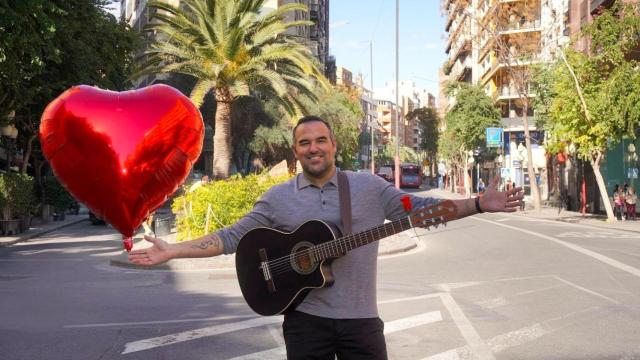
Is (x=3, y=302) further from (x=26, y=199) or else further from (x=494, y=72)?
(x=494, y=72)

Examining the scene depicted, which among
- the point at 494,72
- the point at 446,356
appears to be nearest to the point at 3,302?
the point at 446,356

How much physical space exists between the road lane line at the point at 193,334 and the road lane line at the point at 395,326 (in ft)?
3.43

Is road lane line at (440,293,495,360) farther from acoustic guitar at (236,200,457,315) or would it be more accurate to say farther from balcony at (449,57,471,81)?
balcony at (449,57,471,81)

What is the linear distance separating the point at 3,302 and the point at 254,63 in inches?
489

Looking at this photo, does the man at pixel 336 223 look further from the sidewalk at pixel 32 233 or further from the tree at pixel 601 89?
the tree at pixel 601 89

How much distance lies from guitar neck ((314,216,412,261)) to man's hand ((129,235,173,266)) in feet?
2.32

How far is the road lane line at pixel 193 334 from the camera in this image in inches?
272

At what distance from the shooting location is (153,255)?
3.31m

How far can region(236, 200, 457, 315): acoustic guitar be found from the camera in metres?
3.33

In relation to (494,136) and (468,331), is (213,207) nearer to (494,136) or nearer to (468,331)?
(468,331)

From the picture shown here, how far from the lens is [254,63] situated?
68.7 feet

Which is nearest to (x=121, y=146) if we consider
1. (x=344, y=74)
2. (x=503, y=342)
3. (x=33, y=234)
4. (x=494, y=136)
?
(x=503, y=342)

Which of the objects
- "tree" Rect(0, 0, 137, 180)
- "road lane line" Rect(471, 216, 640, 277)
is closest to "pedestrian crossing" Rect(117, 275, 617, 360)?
"road lane line" Rect(471, 216, 640, 277)

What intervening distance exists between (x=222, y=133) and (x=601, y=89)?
1392cm
